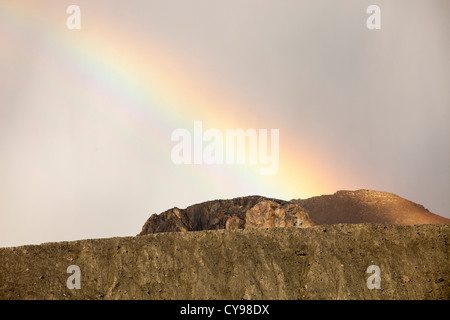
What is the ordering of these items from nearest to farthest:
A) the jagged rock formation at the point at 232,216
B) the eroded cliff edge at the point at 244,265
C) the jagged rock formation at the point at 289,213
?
the eroded cliff edge at the point at 244,265
the jagged rock formation at the point at 232,216
the jagged rock formation at the point at 289,213

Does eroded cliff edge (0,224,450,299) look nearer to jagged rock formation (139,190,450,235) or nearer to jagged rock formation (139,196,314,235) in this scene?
jagged rock formation (139,196,314,235)

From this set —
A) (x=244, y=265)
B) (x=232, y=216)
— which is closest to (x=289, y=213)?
(x=232, y=216)

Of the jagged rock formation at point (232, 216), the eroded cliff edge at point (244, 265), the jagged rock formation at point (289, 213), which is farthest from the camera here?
the jagged rock formation at point (289, 213)

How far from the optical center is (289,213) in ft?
250

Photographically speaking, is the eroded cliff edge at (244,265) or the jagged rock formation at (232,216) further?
the jagged rock formation at (232,216)

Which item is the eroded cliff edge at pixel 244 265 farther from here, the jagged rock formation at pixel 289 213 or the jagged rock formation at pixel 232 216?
the jagged rock formation at pixel 289 213

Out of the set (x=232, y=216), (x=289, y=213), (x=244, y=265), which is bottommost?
(x=244, y=265)

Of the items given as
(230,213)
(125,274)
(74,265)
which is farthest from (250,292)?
(230,213)

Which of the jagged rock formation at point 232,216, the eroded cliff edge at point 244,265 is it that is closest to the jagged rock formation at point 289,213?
the jagged rock formation at point 232,216

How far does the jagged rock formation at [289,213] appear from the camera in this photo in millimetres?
75875

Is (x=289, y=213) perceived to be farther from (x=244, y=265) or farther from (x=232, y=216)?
(x=244, y=265)

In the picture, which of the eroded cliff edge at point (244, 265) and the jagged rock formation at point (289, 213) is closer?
the eroded cliff edge at point (244, 265)

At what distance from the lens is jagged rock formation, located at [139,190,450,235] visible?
75875 mm
